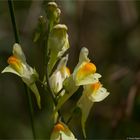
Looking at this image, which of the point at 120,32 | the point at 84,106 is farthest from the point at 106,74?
the point at 84,106

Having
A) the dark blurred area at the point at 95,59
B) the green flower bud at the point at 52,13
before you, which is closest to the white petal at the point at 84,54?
the green flower bud at the point at 52,13

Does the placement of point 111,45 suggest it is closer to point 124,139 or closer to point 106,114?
point 106,114

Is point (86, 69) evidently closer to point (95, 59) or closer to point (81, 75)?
point (81, 75)

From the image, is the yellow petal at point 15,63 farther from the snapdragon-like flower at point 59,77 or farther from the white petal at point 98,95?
the white petal at point 98,95

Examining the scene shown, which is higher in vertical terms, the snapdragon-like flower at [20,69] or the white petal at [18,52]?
the white petal at [18,52]

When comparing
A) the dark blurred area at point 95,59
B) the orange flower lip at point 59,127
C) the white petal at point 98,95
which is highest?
the white petal at point 98,95

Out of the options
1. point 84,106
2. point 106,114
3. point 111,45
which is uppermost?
point 84,106

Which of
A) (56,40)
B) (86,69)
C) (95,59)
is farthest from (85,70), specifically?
(95,59)
